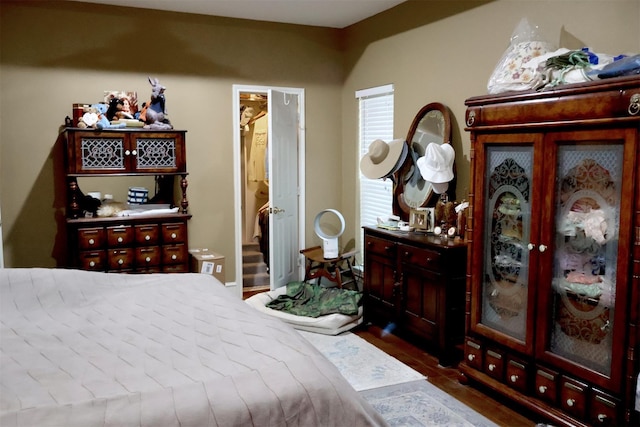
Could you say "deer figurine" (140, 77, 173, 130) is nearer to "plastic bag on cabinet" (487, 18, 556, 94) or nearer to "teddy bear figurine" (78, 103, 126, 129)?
"teddy bear figurine" (78, 103, 126, 129)

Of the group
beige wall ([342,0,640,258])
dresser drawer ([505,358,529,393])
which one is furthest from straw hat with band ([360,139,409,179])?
dresser drawer ([505,358,529,393])

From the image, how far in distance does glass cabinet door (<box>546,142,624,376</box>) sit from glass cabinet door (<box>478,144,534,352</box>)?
6.7 inches

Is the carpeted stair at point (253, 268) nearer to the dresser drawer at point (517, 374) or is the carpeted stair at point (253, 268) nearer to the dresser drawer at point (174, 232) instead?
the dresser drawer at point (174, 232)

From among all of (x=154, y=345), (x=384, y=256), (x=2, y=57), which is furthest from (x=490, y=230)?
(x=2, y=57)

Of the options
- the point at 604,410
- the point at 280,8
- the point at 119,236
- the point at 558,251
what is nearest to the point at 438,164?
the point at 558,251

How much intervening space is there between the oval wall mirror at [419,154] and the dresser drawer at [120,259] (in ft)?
7.35

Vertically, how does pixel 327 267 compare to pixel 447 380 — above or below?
above

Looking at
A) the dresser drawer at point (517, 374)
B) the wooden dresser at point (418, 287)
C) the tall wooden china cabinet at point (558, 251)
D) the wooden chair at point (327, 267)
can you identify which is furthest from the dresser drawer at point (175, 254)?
the dresser drawer at point (517, 374)

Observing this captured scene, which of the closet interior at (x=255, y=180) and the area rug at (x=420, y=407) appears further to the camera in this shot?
the closet interior at (x=255, y=180)

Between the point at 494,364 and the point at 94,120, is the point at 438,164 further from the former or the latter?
the point at 94,120

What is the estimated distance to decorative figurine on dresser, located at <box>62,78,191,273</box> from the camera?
4.16 metres

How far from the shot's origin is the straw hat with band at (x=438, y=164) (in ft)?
12.7

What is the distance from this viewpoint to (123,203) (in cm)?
467

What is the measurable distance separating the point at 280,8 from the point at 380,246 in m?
2.35
